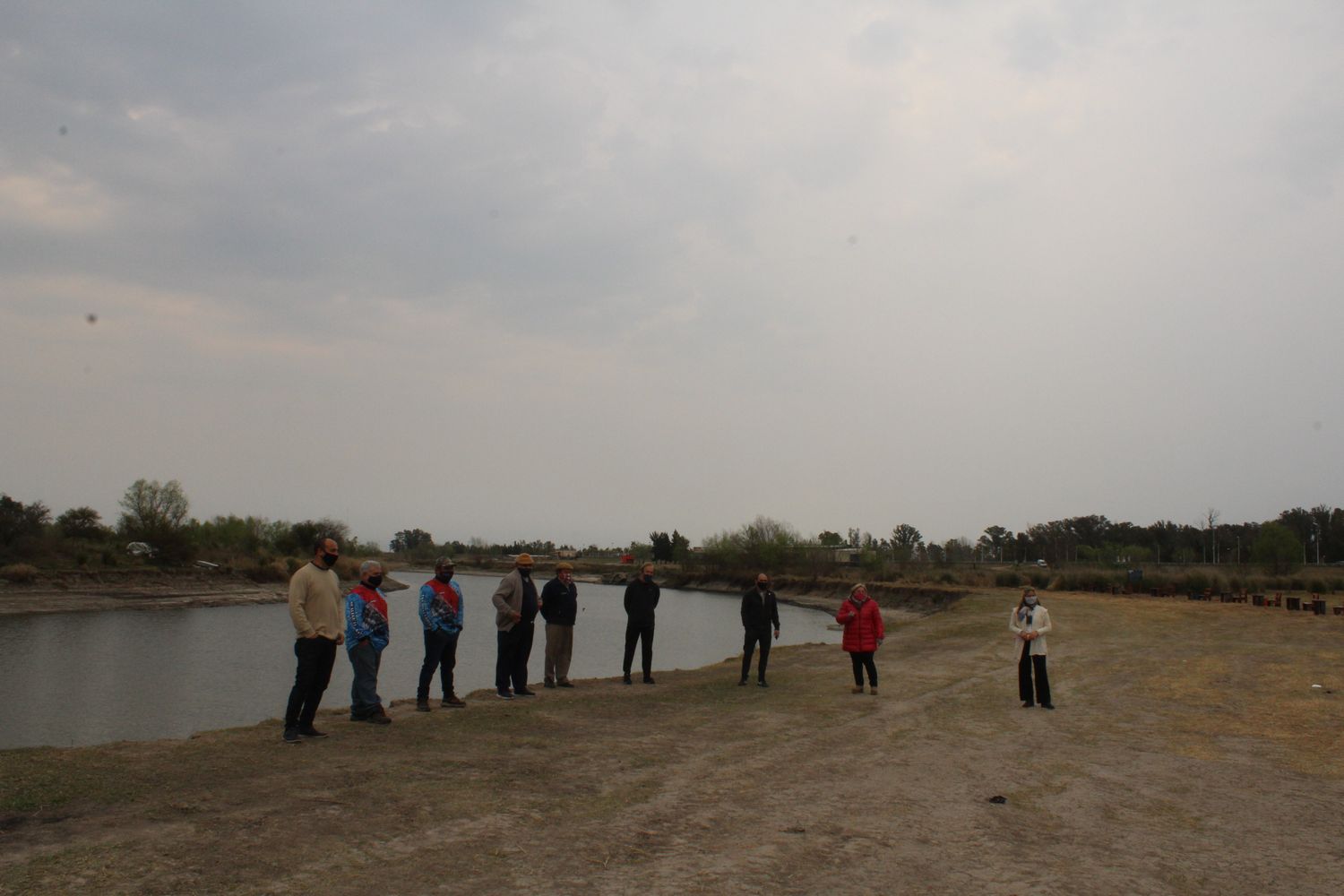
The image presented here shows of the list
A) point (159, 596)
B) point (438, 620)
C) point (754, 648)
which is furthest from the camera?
point (159, 596)

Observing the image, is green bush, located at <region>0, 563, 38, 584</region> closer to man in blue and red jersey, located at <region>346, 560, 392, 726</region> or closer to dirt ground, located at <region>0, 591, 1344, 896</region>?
dirt ground, located at <region>0, 591, 1344, 896</region>

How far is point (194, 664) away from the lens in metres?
26.9

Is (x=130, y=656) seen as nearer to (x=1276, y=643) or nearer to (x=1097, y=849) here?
(x=1097, y=849)

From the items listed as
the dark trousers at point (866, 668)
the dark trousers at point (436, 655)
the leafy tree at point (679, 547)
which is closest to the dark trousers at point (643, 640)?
the dark trousers at point (866, 668)

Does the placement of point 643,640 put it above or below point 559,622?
below

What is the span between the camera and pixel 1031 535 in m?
133

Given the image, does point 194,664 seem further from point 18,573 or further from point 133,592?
point 133,592

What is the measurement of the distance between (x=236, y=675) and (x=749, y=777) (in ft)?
68.8

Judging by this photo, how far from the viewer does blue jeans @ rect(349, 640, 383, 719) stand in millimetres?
9367

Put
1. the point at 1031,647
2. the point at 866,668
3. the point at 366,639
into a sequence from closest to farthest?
1. the point at 366,639
2. the point at 1031,647
3. the point at 866,668

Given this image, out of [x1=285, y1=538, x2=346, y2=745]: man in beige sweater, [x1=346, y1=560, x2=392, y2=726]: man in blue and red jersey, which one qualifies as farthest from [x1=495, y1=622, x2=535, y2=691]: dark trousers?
[x1=285, y1=538, x2=346, y2=745]: man in beige sweater

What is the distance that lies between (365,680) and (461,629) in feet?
5.68

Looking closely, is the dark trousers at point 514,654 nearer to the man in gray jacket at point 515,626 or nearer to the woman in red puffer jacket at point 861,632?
the man in gray jacket at point 515,626

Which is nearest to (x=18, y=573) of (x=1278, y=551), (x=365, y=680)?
(x=365, y=680)
